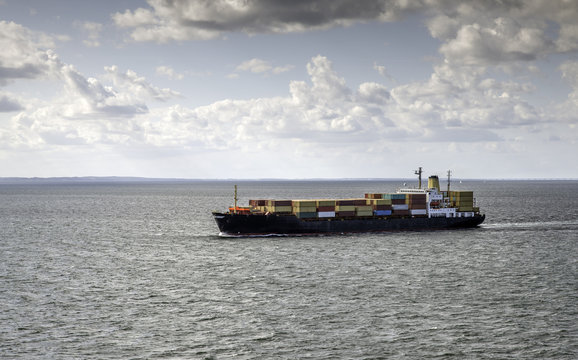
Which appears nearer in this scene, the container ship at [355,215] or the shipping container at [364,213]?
the container ship at [355,215]

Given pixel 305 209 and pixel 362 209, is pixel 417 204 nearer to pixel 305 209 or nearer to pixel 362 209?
pixel 362 209

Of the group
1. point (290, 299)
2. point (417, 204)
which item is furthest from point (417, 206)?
point (290, 299)

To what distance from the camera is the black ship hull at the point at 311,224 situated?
264 ft

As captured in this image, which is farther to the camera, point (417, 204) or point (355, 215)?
point (417, 204)

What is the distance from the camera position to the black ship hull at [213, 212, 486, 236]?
80.5m

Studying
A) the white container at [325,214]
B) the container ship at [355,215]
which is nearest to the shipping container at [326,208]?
the container ship at [355,215]

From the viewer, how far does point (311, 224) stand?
8294 centimetres

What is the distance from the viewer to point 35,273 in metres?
52.7

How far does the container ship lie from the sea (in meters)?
5.30

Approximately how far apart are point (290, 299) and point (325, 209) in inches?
1727

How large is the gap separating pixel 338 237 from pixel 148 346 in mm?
53408

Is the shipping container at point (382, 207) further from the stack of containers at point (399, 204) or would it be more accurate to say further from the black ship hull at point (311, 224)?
the black ship hull at point (311, 224)

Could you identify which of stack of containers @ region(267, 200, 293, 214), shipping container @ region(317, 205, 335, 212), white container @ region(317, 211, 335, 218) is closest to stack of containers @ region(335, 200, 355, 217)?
shipping container @ region(317, 205, 335, 212)

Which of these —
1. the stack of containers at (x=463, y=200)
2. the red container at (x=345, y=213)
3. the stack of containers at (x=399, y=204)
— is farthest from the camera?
the stack of containers at (x=463, y=200)
